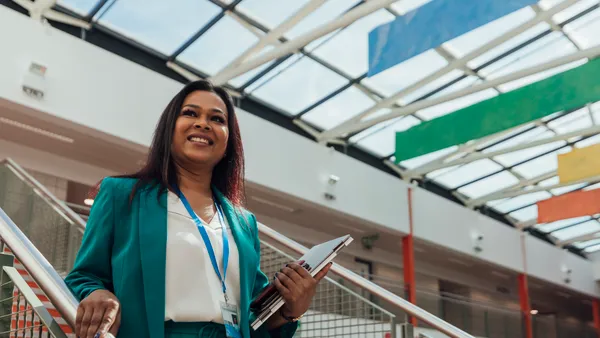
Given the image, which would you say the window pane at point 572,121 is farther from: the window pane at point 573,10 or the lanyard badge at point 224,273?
the lanyard badge at point 224,273

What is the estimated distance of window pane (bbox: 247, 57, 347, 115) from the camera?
12953 millimetres

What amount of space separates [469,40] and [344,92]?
2.78m

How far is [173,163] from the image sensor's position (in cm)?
175

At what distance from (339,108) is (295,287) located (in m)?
13.0

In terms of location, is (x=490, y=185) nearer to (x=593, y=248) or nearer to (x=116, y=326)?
(x=593, y=248)

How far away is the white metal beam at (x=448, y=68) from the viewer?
1107 centimetres

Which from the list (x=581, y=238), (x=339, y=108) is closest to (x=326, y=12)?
(x=339, y=108)

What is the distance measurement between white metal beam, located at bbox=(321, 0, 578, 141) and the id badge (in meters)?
9.60

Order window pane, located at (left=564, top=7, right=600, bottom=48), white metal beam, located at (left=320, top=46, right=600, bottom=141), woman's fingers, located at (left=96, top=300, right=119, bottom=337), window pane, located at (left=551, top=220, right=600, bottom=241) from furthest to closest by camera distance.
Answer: window pane, located at (left=551, top=220, right=600, bottom=241) → window pane, located at (left=564, top=7, right=600, bottom=48) → white metal beam, located at (left=320, top=46, right=600, bottom=141) → woman's fingers, located at (left=96, top=300, right=119, bottom=337)

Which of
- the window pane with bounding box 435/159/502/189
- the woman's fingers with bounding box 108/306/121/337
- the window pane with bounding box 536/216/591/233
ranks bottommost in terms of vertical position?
the woman's fingers with bounding box 108/306/121/337

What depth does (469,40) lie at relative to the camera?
1257 cm

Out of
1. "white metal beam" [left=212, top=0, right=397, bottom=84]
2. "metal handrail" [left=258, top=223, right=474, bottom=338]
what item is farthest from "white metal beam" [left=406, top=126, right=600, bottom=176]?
"metal handrail" [left=258, top=223, right=474, bottom=338]

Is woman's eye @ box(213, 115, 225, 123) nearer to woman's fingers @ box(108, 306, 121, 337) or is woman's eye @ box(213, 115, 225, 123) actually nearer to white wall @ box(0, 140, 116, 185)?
woman's fingers @ box(108, 306, 121, 337)

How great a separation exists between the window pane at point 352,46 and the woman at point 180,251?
10.2 m
